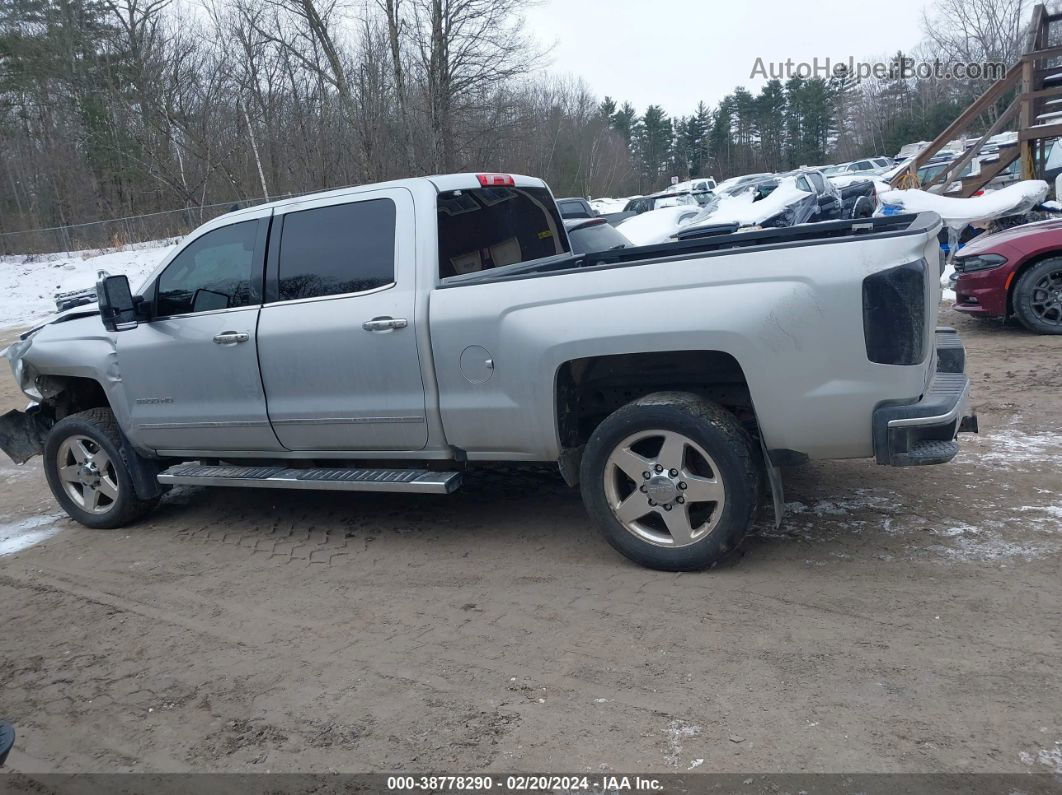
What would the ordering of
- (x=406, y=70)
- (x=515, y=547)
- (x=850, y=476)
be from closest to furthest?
(x=515, y=547)
(x=850, y=476)
(x=406, y=70)

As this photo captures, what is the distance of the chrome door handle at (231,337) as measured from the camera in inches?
204

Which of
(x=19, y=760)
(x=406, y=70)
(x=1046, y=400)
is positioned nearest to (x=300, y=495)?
(x=19, y=760)

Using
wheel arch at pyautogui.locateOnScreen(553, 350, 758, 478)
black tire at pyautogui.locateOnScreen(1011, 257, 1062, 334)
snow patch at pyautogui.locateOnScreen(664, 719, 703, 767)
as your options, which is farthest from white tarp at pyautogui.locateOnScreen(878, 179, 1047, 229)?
snow patch at pyautogui.locateOnScreen(664, 719, 703, 767)

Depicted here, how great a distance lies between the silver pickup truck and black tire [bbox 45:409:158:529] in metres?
0.01

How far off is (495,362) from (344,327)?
94cm

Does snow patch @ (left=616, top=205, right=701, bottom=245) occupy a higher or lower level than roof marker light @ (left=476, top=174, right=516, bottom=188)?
lower

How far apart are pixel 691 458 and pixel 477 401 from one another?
1118 mm

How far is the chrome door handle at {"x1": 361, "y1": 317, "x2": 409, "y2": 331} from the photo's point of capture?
465cm

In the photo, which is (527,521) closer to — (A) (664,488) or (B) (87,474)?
(A) (664,488)

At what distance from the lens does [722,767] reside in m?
2.84

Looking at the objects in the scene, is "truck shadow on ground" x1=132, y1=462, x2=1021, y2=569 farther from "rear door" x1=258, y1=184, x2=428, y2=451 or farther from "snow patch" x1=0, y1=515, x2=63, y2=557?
"snow patch" x1=0, y1=515, x2=63, y2=557

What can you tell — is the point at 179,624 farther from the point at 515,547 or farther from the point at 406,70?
the point at 406,70

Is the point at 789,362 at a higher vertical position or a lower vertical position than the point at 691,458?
higher

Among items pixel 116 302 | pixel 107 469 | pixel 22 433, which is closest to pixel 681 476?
pixel 116 302
